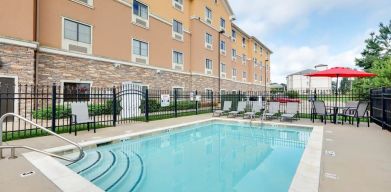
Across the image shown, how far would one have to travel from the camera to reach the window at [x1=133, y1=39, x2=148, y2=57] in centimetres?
1758

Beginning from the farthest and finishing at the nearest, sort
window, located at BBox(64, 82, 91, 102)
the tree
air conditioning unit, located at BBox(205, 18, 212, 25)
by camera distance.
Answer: the tree < air conditioning unit, located at BBox(205, 18, 212, 25) < window, located at BBox(64, 82, 91, 102)

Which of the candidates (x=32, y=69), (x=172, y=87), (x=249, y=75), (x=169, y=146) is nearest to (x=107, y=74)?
(x=32, y=69)

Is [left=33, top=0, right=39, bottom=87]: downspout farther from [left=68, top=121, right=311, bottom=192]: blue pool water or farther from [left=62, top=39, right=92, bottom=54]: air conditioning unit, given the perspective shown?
[left=68, top=121, right=311, bottom=192]: blue pool water

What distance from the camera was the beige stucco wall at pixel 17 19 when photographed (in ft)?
33.4

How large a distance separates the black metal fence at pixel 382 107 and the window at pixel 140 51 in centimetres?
1578

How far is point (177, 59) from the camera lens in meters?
22.4

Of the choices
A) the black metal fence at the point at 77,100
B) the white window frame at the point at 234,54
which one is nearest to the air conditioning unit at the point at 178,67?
the black metal fence at the point at 77,100

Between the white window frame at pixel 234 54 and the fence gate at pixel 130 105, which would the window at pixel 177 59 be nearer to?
the fence gate at pixel 130 105

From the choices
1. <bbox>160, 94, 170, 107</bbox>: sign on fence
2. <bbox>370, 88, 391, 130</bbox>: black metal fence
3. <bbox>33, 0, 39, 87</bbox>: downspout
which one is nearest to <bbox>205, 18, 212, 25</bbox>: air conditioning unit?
<bbox>160, 94, 170, 107</bbox>: sign on fence

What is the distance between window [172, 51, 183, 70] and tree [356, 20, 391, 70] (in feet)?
89.1

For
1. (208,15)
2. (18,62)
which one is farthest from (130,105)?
(208,15)

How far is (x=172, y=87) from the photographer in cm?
2120

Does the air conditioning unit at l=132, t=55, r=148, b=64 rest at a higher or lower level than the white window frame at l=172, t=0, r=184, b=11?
lower

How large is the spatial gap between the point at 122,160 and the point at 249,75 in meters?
38.6
